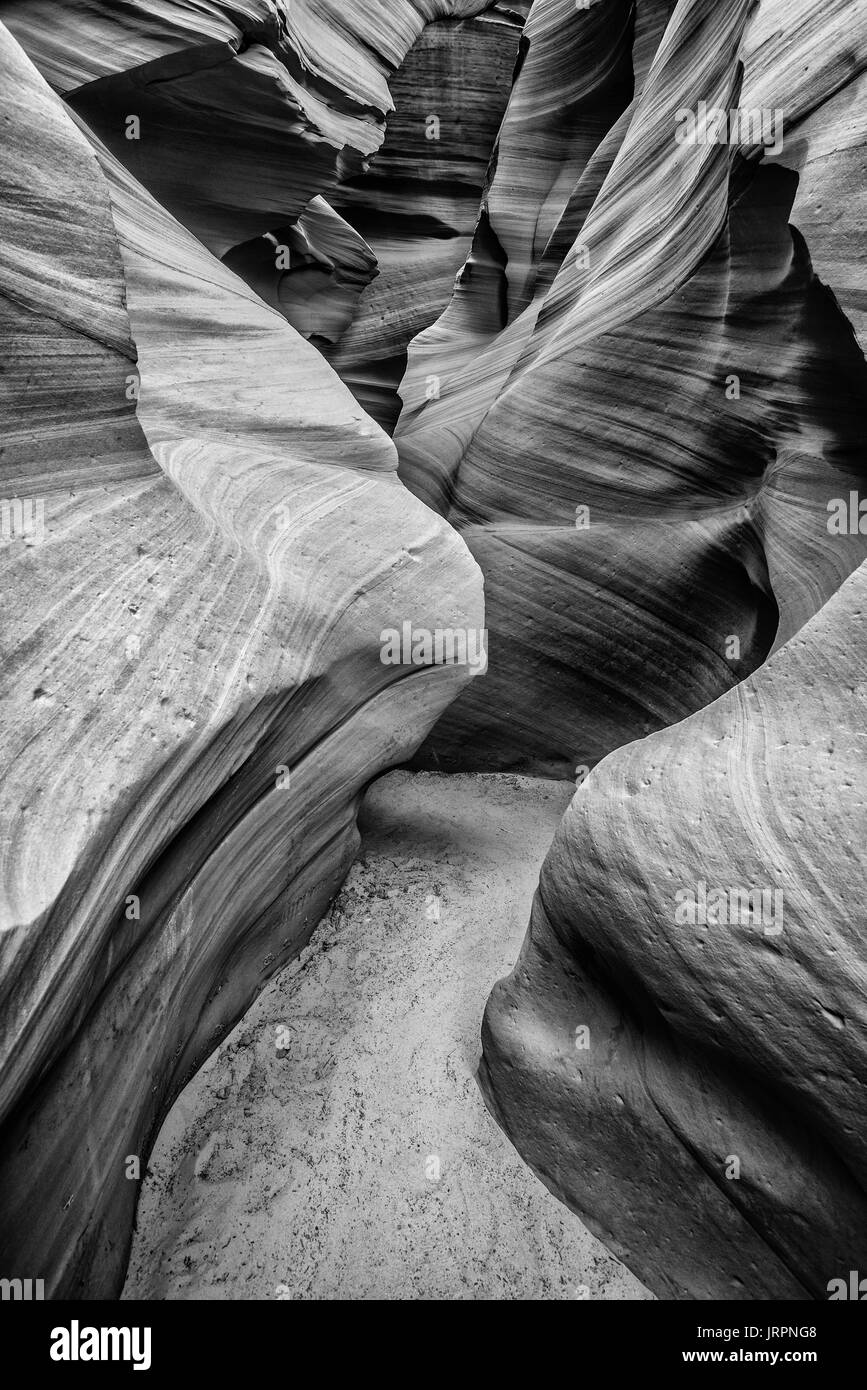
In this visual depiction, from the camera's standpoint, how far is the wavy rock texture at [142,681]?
94.0 inches

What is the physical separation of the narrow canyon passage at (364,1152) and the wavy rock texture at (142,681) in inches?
7.0

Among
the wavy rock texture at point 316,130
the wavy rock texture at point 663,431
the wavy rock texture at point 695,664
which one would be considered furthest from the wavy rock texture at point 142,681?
the wavy rock texture at point 663,431

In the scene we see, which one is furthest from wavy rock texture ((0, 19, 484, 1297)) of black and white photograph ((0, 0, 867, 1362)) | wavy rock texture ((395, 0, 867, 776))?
wavy rock texture ((395, 0, 867, 776))

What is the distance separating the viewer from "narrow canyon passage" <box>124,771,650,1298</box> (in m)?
2.81

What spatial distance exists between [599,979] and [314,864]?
174cm

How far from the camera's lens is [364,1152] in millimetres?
3162

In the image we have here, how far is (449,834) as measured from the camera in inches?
211

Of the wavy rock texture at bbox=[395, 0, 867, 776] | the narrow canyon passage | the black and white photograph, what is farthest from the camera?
the wavy rock texture at bbox=[395, 0, 867, 776]

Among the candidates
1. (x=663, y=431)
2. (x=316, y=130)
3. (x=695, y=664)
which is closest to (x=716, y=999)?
(x=695, y=664)

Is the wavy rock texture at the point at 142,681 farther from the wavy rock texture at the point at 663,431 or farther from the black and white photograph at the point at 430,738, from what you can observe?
the wavy rock texture at the point at 663,431

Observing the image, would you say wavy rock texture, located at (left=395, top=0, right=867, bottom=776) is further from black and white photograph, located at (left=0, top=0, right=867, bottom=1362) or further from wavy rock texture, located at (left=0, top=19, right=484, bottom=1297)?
wavy rock texture, located at (left=0, top=19, right=484, bottom=1297)

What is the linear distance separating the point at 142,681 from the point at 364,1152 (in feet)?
7.07

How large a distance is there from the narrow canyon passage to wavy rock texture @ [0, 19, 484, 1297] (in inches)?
7.0

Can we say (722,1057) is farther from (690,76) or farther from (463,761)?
(690,76)
